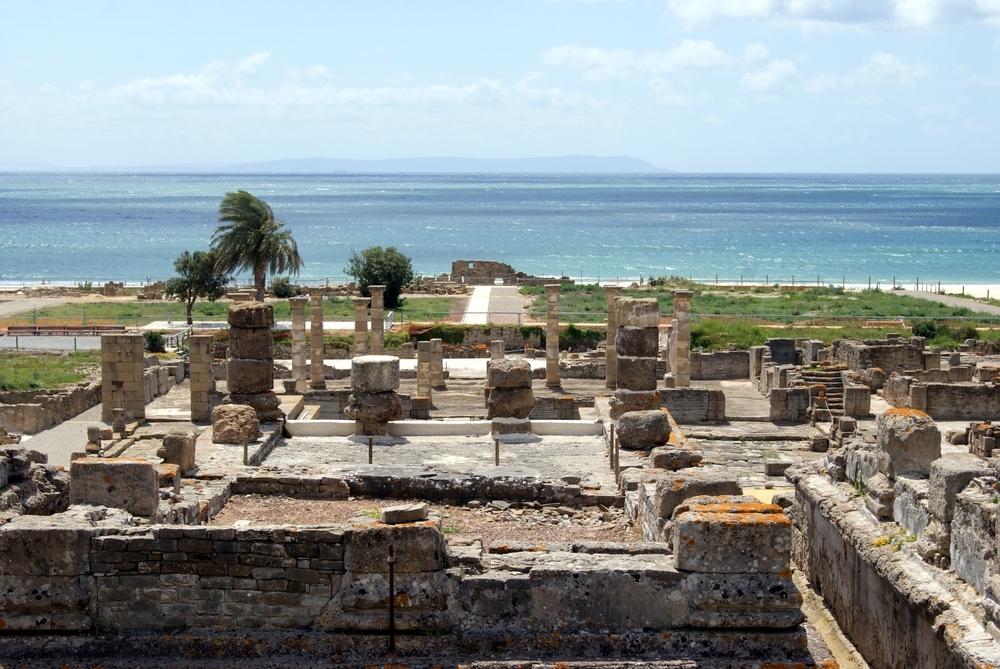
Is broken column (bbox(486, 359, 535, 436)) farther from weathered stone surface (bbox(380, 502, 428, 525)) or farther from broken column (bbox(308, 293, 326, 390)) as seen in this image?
broken column (bbox(308, 293, 326, 390))

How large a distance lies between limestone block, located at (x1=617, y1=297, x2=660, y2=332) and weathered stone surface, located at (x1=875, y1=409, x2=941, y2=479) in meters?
11.7

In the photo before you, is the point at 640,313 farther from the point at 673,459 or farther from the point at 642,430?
the point at 673,459

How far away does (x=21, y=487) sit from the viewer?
35.5 ft

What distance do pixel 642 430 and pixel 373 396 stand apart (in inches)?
190

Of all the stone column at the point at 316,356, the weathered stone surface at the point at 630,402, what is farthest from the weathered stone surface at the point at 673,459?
the stone column at the point at 316,356

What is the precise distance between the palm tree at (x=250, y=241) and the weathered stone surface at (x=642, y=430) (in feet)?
92.7

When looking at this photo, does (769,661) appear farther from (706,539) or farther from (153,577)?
(153,577)

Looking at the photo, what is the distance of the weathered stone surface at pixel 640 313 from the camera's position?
22422mm

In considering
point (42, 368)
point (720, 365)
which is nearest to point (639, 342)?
point (720, 365)

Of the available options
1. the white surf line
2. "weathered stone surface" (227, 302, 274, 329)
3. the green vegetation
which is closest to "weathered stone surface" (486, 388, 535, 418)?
"weathered stone surface" (227, 302, 274, 329)

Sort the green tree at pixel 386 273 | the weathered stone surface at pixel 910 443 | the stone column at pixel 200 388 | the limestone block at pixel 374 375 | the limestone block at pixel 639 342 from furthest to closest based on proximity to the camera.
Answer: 1. the green tree at pixel 386 273
2. the stone column at pixel 200 388
3. the limestone block at pixel 639 342
4. the limestone block at pixel 374 375
5. the weathered stone surface at pixel 910 443

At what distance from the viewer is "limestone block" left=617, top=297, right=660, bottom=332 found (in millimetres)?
22422

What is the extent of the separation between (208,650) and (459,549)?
6.48 ft

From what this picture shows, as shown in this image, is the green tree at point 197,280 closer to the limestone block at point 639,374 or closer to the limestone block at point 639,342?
the limestone block at point 639,342
